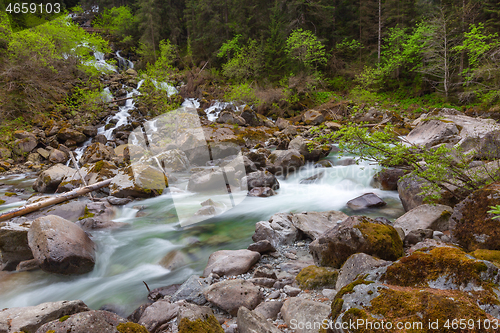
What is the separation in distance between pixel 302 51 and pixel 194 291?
26.8 m

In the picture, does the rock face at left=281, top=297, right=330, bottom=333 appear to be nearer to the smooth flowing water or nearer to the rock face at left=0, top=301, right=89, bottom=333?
the smooth flowing water

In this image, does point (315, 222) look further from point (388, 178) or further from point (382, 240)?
point (388, 178)

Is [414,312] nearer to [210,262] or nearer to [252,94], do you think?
[210,262]

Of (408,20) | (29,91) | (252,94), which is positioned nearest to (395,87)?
(408,20)

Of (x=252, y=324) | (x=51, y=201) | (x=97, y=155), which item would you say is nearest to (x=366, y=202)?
(x=252, y=324)

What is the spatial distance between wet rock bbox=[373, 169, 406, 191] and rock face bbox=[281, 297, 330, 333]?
6.50m

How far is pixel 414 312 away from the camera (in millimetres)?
1755

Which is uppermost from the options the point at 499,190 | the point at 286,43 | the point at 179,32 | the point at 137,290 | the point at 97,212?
the point at 179,32

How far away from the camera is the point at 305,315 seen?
2.74m

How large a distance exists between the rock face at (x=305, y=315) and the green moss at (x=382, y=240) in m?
1.34

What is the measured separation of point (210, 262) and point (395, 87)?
28.5m

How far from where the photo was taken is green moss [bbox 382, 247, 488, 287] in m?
2.00

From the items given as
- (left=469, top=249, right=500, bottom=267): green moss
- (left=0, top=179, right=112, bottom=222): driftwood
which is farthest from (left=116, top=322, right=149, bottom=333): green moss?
(left=0, top=179, right=112, bottom=222): driftwood

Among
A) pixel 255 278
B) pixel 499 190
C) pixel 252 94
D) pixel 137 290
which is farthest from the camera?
pixel 252 94
